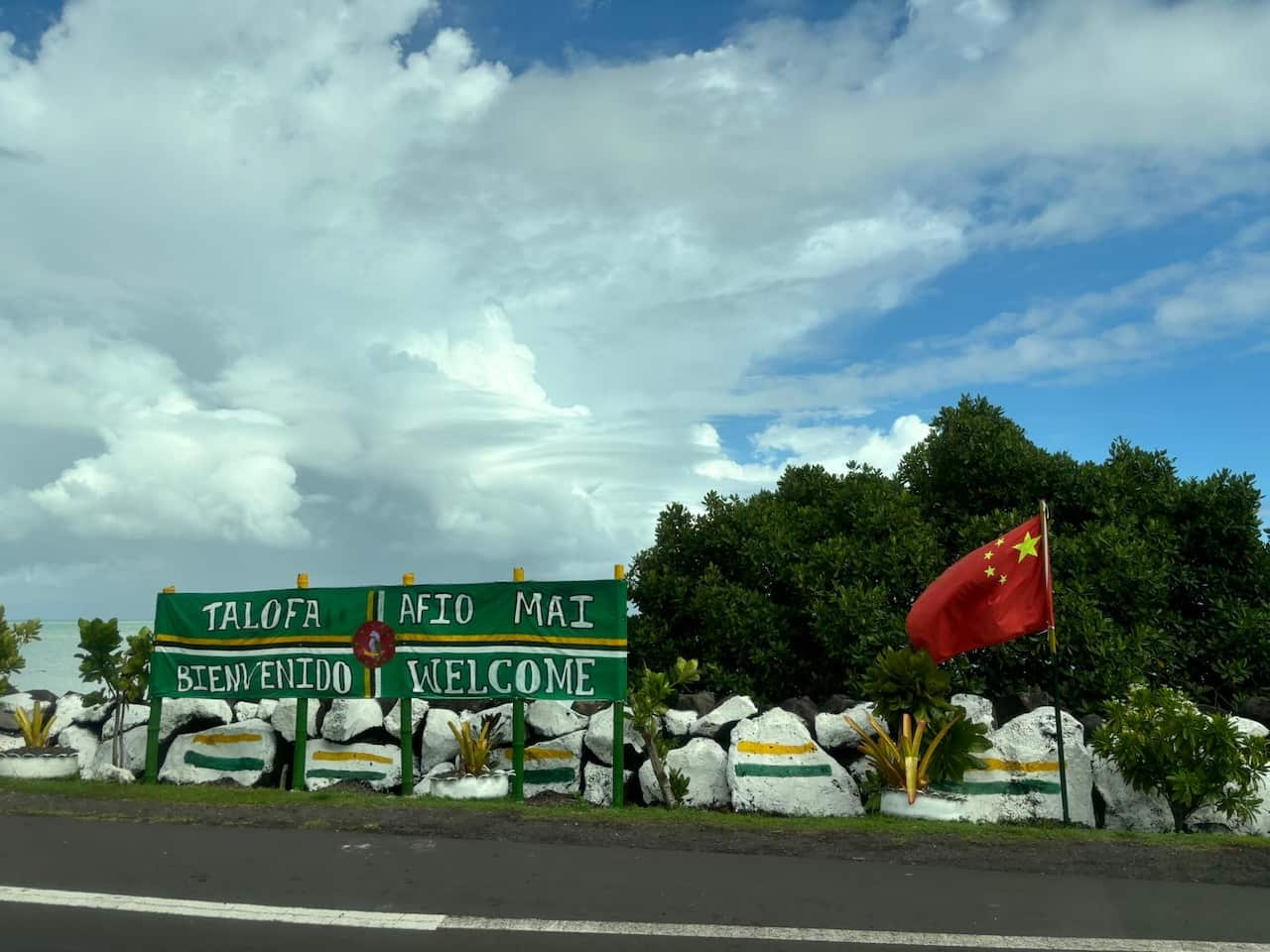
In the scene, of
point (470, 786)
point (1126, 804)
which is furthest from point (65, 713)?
point (1126, 804)

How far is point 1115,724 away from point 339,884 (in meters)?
6.72

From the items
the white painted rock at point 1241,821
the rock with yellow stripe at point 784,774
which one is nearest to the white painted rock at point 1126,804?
the white painted rock at point 1241,821

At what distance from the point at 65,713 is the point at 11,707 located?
1674 millimetres

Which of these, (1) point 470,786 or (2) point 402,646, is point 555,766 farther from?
(2) point 402,646

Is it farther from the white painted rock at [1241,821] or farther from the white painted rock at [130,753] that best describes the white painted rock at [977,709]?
the white painted rock at [130,753]

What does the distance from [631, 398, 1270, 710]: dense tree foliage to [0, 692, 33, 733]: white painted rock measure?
27.2 ft

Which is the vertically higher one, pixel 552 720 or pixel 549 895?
pixel 552 720

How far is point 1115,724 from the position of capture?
9.84 m

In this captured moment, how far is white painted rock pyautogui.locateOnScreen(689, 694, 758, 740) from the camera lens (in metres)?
11.6

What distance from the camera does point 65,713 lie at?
13961 mm

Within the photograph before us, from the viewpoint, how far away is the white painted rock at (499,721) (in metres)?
12.2

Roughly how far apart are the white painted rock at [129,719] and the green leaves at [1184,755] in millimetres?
10949

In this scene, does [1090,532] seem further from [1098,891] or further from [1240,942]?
[1240,942]

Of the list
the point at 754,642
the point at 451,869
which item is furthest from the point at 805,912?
the point at 754,642
